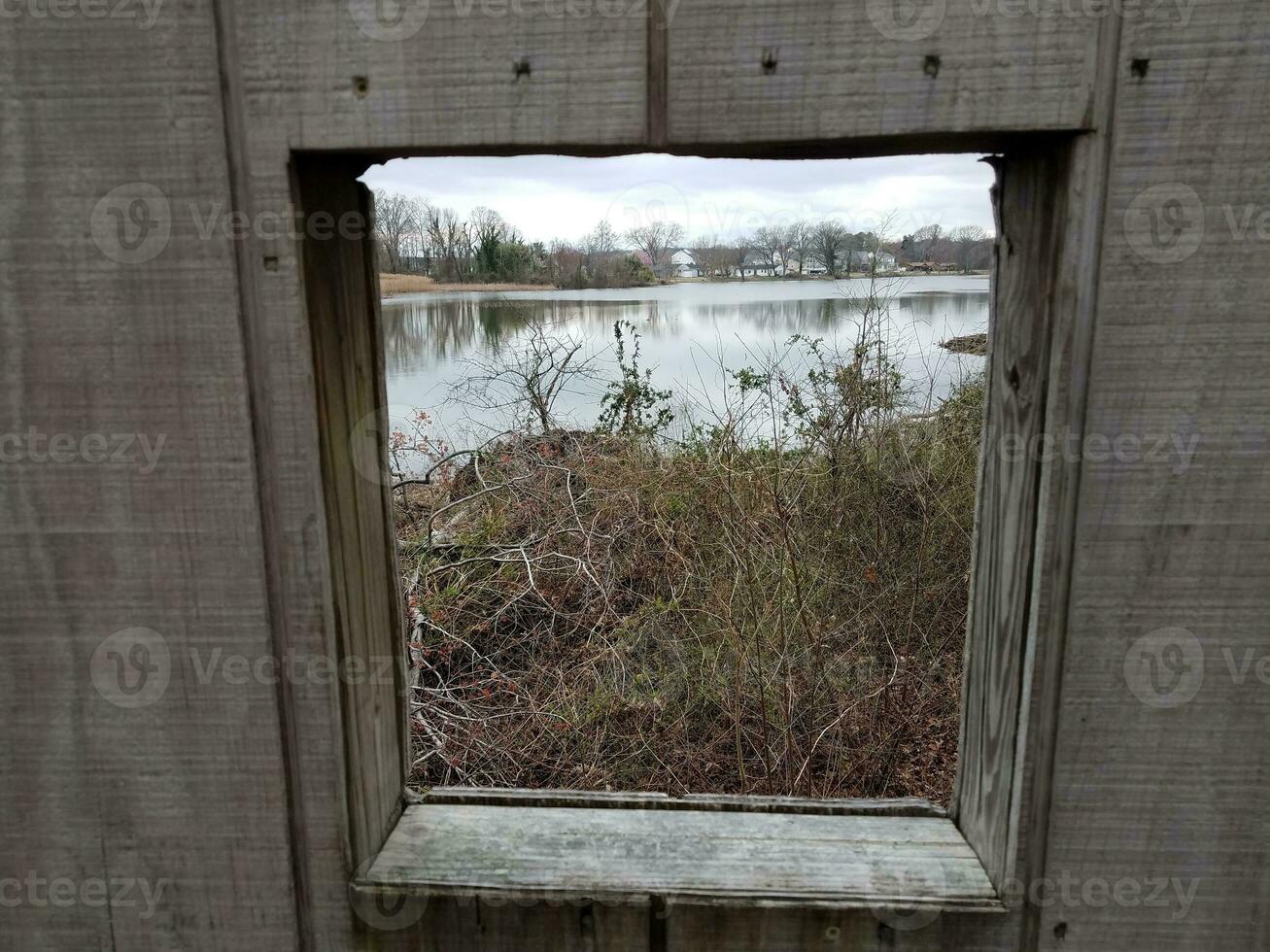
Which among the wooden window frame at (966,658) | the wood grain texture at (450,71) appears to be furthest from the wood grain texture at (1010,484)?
the wood grain texture at (450,71)

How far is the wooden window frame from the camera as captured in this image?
3.08ft

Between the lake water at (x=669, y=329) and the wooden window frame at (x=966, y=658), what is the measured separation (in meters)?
2.90

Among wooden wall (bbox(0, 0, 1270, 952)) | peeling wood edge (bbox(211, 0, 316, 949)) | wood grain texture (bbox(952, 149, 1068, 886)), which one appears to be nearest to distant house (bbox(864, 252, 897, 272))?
wood grain texture (bbox(952, 149, 1068, 886))

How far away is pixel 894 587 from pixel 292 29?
3.40 m

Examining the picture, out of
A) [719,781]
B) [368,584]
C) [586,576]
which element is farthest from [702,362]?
[368,584]

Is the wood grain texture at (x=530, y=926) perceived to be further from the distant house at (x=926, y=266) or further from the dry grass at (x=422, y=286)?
the distant house at (x=926, y=266)

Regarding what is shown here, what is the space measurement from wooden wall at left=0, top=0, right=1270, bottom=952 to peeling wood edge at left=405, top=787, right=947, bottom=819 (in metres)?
0.19

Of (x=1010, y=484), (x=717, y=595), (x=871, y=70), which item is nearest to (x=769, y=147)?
(x=871, y=70)

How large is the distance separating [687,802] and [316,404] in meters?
0.77

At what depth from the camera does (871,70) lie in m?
0.86

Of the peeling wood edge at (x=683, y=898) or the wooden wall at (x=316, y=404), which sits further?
the peeling wood edge at (x=683, y=898)

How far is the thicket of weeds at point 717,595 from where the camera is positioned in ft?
10.4

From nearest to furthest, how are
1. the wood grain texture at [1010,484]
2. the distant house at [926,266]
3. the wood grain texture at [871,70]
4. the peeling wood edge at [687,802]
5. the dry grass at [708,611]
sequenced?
the wood grain texture at [871,70] < the wood grain texture at [1010,484] < the peeling wood edge at [687,802] < the dry grass at [708,611] < the distant house at [926,266]

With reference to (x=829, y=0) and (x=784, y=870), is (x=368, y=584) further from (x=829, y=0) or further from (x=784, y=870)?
(x=829, y=0)
